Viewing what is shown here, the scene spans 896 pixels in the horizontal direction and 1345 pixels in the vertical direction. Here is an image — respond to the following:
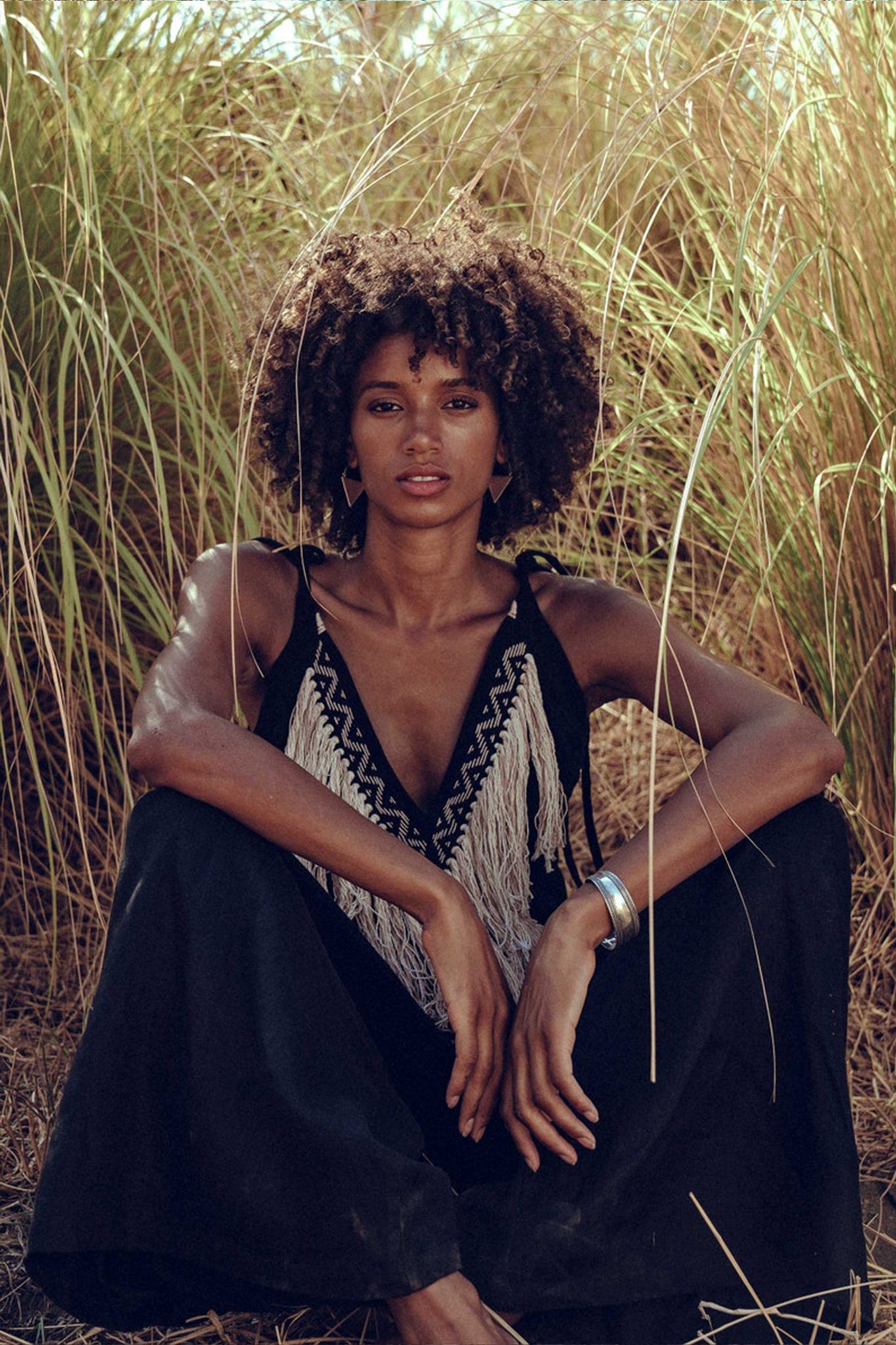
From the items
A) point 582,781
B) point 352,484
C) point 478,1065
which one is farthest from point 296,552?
point 478,1065

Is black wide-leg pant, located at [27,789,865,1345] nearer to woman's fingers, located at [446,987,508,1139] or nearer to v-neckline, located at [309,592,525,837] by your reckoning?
woman's fingers, located at [446,987,508,1139]

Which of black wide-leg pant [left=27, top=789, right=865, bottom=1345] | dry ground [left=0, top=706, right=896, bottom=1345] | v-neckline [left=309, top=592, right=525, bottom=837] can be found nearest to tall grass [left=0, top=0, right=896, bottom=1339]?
dry ground [left=0, top=706, right=896, bottom=1345]

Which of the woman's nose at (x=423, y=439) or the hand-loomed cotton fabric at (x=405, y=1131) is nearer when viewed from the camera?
the hand-loomed cotton fabric at (x=405, y=1131)

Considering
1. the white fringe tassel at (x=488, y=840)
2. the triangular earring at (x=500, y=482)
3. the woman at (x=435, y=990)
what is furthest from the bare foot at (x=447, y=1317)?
the triangular earring at (x=500, y=482)

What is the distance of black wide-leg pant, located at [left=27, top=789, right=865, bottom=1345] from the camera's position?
148 cm

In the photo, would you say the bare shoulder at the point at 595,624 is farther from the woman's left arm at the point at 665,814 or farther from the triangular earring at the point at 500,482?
the triangular earring at the point at 500,482

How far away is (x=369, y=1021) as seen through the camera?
1.72 metres

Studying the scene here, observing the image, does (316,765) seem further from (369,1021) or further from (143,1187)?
(143,1187)

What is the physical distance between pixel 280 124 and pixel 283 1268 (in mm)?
2013

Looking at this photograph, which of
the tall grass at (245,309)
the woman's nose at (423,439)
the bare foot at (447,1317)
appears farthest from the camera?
the tall grass at (245,309)

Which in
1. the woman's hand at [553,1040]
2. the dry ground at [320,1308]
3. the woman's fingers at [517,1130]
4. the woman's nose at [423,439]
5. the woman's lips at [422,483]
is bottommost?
the dry ground at [320,1308]

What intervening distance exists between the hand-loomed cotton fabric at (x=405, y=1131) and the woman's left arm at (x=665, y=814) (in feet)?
0.13

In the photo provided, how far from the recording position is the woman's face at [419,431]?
1.80 meters

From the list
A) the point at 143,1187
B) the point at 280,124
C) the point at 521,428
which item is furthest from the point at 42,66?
the point at 143,1187
